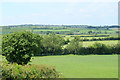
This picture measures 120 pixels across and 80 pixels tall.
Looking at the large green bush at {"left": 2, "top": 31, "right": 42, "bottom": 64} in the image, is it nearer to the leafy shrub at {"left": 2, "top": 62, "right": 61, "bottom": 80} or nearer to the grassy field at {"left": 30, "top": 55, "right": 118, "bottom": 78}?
the grassy field at {"left": 30, "top": 55, "right": 118, "bottom": 78}

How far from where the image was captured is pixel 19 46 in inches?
844

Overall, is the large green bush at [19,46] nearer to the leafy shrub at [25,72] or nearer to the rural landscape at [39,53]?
the rural landscape at [39,53]

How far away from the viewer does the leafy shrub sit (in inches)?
401

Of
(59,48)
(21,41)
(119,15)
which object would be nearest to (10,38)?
(21,41)

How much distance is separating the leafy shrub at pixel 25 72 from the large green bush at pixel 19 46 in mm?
10434

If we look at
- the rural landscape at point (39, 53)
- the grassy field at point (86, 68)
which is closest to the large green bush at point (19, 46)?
the rural landscape at point (39, 53)

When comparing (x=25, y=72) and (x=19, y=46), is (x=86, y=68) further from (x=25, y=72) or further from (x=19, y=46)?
(x=25, y=72)

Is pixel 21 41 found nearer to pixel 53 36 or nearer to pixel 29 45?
pixel 29 45

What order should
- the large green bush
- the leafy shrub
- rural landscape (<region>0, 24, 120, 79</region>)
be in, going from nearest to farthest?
the leafy shrub < rural landscape (<region>0, 24, 120, 79</region>) < the large green bush

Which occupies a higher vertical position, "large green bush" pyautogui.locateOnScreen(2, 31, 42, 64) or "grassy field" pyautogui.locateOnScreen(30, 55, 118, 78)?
"large green bush" pyautogui.locateOnScreen(2, 31, 42, 64)

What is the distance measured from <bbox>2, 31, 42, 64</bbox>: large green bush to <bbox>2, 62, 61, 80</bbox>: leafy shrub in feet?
34.2

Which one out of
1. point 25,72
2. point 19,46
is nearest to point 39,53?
point 19,46

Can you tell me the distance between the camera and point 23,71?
10.6 meters

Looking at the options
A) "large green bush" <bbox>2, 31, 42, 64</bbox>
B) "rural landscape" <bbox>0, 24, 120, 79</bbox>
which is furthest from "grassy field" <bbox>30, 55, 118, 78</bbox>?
"large green bush" <bbox>2, 31, 42, 64</bbox>
